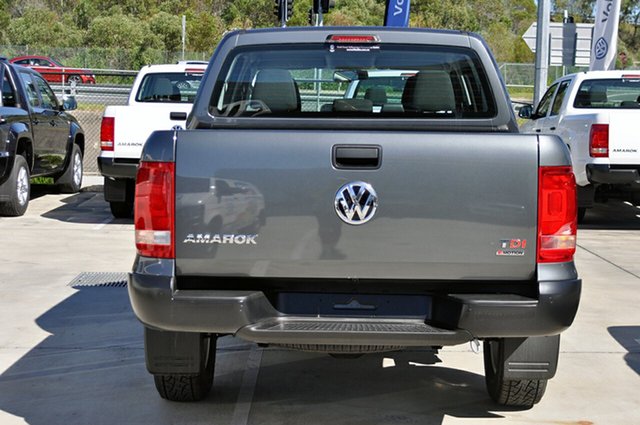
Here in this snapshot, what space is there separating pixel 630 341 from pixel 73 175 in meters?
9.97

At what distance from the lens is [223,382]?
5852 mm

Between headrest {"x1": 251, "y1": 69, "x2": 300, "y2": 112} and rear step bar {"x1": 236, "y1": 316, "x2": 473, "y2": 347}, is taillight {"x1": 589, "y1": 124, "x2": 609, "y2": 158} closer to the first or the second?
headrest {"x1": 251, "y1": 69, "x2": 300, "y2": 112}

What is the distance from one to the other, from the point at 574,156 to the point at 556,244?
8.50 meters

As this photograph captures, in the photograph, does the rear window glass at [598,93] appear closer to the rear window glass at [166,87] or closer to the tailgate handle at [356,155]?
the rear window glass at [166,87]

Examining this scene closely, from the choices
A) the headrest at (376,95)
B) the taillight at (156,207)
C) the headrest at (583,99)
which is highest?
the headrest at (376,95)

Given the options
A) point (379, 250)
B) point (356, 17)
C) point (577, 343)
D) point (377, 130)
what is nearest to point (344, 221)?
point (379, 250)

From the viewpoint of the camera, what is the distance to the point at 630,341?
276 inches

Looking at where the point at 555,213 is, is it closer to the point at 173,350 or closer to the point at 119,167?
the point at 173,350

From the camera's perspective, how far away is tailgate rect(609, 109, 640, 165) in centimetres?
1195

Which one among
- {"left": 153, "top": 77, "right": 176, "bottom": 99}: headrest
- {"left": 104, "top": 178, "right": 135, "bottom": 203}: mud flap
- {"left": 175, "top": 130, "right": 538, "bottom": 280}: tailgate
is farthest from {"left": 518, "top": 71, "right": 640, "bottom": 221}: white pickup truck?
{"left": 175, "top": 130, "right": 538, "bottom": 280}: tailgate

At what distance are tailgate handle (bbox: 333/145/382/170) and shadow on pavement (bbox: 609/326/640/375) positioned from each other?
2.79 m

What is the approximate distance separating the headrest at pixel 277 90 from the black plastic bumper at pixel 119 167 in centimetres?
668

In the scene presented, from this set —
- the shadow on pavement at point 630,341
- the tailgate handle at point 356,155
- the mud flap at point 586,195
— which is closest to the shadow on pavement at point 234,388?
the shadow on pavement at point 630,341

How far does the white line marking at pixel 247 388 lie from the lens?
520cm
